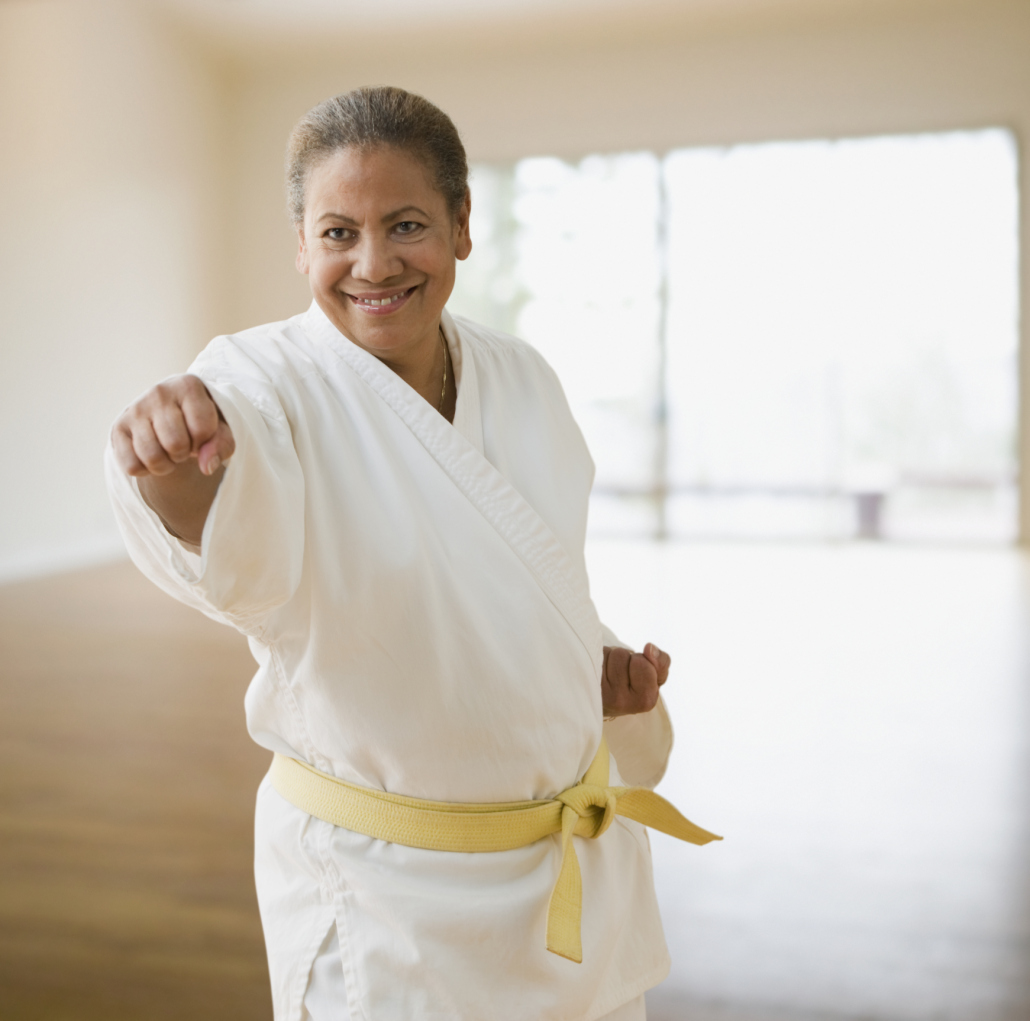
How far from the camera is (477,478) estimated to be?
94cm

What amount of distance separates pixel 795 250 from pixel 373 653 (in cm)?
741

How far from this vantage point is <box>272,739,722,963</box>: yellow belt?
92cm

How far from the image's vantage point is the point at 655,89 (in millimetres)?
7785

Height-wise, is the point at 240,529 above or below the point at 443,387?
below

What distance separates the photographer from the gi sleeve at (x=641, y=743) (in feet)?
3.97

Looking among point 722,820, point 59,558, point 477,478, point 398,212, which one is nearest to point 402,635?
point 477,478

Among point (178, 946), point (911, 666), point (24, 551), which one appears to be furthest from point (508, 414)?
point (24, 551)

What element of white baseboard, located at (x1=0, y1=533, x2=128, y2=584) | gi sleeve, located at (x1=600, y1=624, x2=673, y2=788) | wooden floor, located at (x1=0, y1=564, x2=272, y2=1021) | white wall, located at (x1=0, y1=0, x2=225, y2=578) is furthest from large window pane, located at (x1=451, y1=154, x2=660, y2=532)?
gi sleeve, located at (x1=600, y1=624, x2=673, y2=788)

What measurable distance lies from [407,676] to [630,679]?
293 millimetres

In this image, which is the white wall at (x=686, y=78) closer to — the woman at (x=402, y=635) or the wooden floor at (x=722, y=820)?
the wooden floor at (x=722, y=820)

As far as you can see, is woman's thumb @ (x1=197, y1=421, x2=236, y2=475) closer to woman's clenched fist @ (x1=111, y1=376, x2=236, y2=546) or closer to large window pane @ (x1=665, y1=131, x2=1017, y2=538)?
woman's clenched fist @ (x1=111, y1=376, x2=236, y2=546)

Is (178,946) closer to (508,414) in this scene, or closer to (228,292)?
(508,414)

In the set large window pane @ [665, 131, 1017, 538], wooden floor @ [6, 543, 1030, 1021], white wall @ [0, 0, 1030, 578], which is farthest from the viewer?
large window pane @ [665, 131, 1017, 538]

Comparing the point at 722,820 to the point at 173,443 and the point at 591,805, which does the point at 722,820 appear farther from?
the point at 173,443
